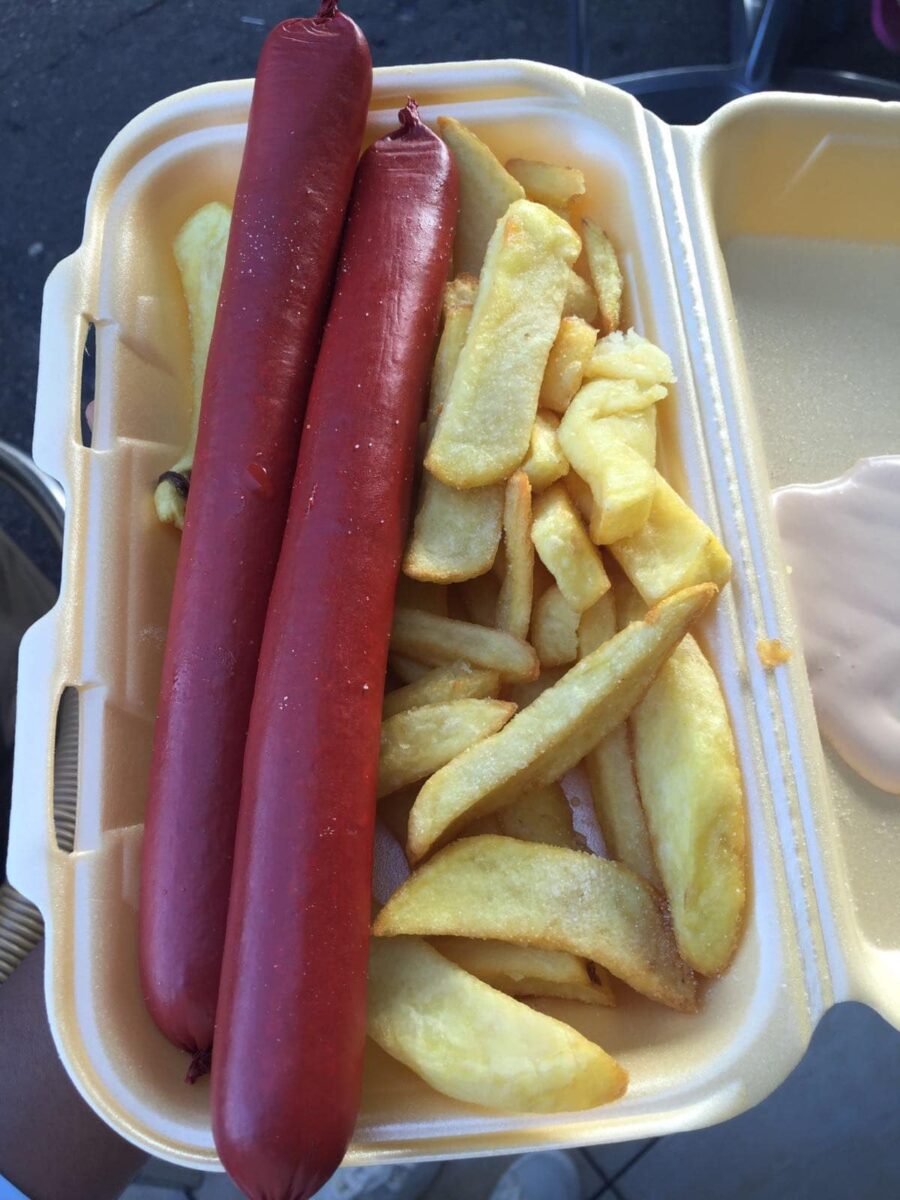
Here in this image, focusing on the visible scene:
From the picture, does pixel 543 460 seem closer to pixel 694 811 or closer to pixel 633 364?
pixel 633 364

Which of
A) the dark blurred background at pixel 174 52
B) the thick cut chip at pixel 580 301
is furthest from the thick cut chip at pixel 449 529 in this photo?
the dark blurred background at pixel 174 52

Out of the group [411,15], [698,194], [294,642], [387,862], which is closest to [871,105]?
[698,194]

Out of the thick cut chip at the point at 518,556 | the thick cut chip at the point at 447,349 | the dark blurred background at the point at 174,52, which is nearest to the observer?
the thick cut chip at the point at 518,556

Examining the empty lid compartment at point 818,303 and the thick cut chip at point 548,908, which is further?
the empty lid compartment at point 818,303

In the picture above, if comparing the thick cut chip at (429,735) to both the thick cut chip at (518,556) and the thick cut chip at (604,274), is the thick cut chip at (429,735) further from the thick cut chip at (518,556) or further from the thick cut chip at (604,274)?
the thick cut chip at (604,274)

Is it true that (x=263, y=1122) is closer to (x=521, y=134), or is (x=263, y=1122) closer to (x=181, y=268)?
(x=181, y=268)

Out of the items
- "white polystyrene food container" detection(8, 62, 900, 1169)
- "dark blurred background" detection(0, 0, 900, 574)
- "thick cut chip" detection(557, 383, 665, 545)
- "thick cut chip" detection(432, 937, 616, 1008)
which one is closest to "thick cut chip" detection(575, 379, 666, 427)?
"thick cut chip" detection(557, 383, 665, 545)
